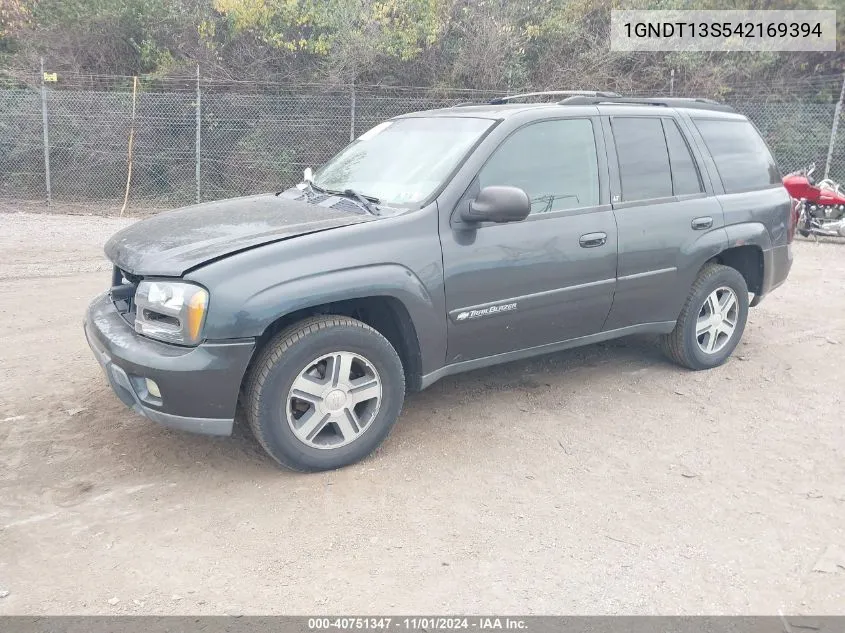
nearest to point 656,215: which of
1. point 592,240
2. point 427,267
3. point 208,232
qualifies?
point 592,240

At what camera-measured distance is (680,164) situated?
5012 millimetres

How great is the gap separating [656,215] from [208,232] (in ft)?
9.22

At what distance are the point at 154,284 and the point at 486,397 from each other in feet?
7.45

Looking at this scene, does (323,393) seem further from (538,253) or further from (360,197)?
(538,253)

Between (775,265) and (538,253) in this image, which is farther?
(775,265)

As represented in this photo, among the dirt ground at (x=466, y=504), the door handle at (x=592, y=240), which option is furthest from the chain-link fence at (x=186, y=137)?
the door handle at (x=592, y=240)

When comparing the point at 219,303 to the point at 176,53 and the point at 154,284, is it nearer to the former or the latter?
the point at 154,284

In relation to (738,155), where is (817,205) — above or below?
below

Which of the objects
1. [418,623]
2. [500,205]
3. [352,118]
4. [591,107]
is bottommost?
[418,623]

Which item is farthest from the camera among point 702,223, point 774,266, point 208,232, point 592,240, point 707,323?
point 774,266

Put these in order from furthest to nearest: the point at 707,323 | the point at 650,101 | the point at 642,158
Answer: the point at 707,323 → the point at 650,101 → the point at 642,158

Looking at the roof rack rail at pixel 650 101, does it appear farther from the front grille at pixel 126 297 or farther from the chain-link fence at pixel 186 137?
the chain-link fence at pixel 186 137

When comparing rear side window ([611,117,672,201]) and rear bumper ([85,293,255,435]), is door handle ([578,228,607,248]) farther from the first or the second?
rear bumper ([85,293,255,435])

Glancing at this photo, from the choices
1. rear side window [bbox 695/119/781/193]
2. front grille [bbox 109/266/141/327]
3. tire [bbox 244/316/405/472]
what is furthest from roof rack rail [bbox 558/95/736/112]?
front grille [bbox 109/266/141/327]
